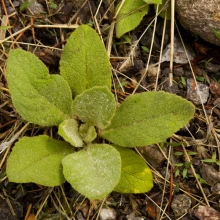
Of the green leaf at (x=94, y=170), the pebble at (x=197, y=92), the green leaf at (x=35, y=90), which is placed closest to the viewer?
the green leaf at (x=94, y=170)

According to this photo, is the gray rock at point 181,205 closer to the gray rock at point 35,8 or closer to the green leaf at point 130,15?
the green leaf at point 130,15

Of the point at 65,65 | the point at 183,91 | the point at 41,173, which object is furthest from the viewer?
the point at 183,91

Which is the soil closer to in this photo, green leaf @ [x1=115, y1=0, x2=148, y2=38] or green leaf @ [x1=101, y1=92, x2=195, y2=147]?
green leaf @ [x1=115, y1=0, x2=148, y2=38]

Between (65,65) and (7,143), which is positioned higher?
(65,65)

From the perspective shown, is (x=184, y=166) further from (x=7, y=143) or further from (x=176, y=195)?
(x=7, y=143)

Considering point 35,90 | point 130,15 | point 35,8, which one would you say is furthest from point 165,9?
point 35,90

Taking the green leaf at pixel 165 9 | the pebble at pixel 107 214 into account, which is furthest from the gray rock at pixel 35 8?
the pebble at pixel 107 214

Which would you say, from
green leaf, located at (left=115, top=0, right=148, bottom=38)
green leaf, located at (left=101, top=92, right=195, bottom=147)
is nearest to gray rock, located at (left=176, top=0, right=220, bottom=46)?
green leaf, located at (left=115, top=0, right=148, bottom=38)

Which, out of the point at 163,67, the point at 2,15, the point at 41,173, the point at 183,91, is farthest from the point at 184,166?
the point at 2,15
